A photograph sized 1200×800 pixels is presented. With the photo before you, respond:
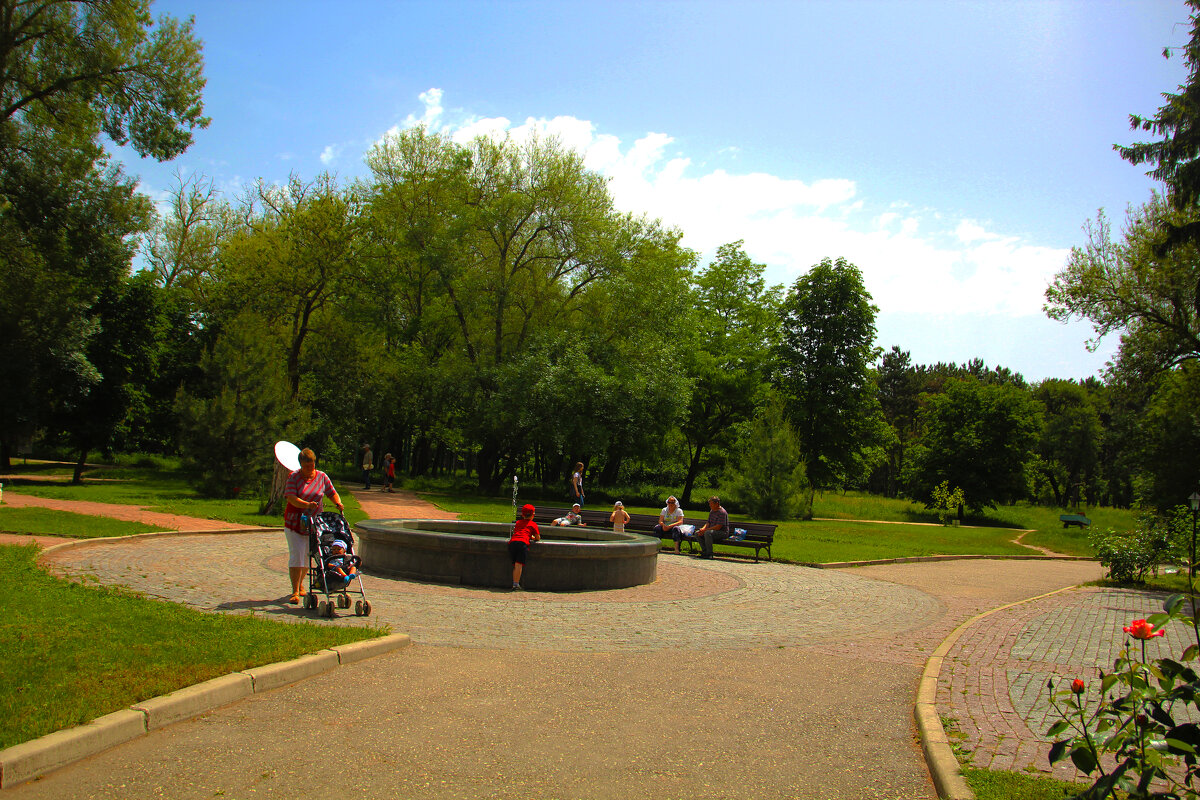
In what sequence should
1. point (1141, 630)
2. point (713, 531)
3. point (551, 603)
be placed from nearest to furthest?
1. point (1141, 630)
2. point (551, 603)
3. point (713, 531)

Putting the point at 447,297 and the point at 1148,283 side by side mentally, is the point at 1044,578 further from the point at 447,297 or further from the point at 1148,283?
the point at 447,297

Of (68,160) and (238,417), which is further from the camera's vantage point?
(68,160)

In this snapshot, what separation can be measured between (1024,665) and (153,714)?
7.74 meters

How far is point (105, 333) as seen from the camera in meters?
29.3

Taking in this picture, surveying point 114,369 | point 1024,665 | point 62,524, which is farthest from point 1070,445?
point 62,524

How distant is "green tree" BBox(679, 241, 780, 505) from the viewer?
134ft

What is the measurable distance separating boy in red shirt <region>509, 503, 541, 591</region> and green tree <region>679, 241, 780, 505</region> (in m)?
25.5

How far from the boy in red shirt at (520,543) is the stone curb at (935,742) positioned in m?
5.63

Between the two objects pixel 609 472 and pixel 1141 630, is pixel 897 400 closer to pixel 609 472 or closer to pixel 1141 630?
pixel 609 472

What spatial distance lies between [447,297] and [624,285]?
8014 mm

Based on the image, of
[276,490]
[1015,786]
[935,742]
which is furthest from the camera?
[276,490]

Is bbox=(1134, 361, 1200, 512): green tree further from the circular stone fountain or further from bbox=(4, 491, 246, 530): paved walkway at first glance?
bbox=(4, 491, 246, 530): paved walkway

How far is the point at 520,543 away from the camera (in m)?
11.1

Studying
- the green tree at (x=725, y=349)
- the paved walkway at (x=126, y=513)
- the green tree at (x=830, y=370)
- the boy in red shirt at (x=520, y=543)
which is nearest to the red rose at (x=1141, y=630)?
the boy in red shirt at (x=520, y=543)
